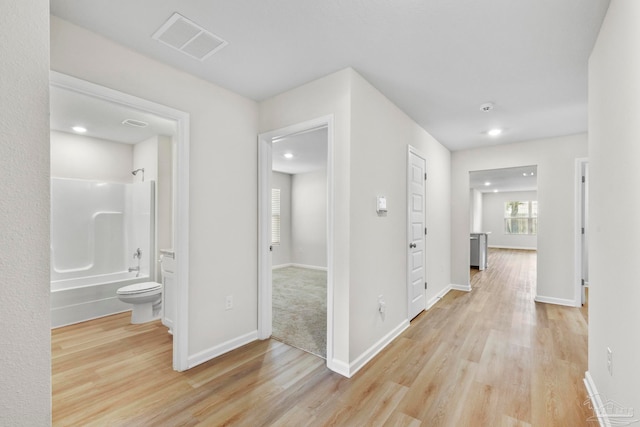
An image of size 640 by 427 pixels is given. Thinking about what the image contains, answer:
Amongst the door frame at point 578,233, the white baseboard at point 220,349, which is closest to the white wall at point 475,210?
the door frame at point 578,233

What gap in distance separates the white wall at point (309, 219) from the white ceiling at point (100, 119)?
3729 mm

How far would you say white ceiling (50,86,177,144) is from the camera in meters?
2.94

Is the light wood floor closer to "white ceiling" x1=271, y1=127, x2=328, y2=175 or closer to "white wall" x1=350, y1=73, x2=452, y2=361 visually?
"white wall" x1=350, y1=73, x2=452, y2=361

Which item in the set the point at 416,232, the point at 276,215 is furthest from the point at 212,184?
the point at 276,215

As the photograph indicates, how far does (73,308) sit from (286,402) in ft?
10.1

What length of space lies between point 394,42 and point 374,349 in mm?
2519

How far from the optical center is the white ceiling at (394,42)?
5.41ft

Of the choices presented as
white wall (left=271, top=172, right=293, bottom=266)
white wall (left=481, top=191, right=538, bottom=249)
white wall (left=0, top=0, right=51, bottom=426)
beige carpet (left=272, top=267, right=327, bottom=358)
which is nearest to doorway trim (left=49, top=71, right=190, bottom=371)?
beige carpet (left=272, top=267, right=327, bottom=358)

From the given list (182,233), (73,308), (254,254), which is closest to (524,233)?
(254,254)

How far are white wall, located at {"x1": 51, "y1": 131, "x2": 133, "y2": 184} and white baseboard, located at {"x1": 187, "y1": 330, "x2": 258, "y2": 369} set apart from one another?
3.34 m

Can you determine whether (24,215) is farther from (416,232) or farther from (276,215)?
(276,215)

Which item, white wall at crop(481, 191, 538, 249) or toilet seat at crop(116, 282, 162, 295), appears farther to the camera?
white wall at crop(481, 191, 538, 249)

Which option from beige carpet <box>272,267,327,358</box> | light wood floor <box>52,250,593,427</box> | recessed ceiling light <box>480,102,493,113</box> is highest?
recessed ceiling light <box>480,102,493,113</box>

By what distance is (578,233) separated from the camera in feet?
13.1
